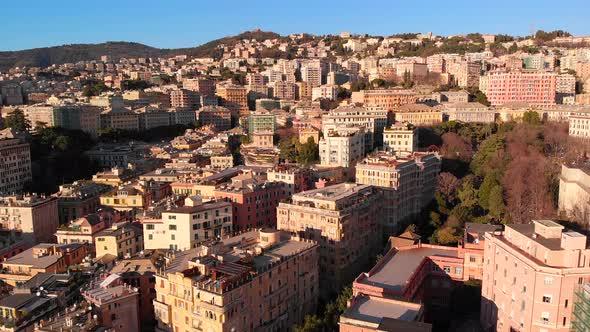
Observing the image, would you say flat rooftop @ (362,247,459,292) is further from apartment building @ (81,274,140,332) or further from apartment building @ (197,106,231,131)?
apartment building @ (197,106,231,131)

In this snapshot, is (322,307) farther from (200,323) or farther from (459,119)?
(459,119)

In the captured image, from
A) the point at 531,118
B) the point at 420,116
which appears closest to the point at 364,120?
the point at 420,116

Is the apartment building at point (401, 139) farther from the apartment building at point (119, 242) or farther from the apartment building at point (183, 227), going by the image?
the apartment building at point (119, 242)

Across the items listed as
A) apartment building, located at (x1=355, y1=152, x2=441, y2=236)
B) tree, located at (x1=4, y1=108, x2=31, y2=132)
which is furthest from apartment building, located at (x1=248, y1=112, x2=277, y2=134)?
tree, located at (x1=4, y1=108, x2=31, y2=132)

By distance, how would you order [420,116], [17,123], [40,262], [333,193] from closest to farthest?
[40,262]
[333,193]
[17,123]
[420,116]

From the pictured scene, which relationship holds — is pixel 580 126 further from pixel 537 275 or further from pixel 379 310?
pixel 379 310

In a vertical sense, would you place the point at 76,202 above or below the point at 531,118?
below

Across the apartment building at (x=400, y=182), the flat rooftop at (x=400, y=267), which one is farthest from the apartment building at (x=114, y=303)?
the apartment building at (x=400, y=182)
